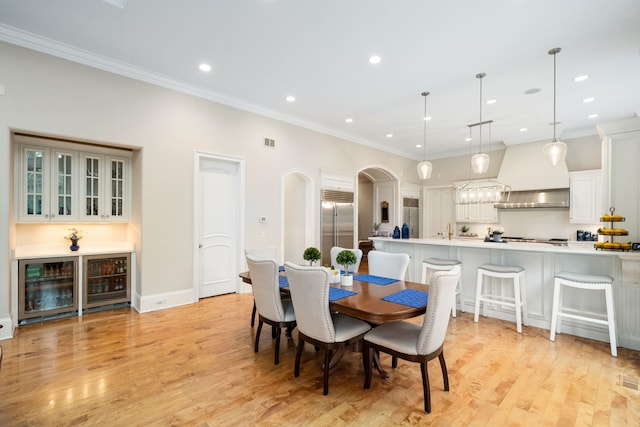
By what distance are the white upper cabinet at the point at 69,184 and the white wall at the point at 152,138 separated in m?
0.33

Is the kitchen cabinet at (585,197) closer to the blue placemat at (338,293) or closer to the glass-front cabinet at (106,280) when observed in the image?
the blue placemat at (338,293)

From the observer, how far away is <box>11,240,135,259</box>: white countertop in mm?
3734

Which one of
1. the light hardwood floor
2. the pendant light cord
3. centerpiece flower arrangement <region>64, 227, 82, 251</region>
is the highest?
the pendant light cord

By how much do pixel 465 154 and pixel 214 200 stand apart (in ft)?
23.0

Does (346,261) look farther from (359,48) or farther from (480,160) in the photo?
(480,160)

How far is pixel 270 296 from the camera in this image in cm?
280

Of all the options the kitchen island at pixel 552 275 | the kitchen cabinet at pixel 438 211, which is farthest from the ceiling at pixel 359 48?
the kitchen cabinet at pixel 438 211

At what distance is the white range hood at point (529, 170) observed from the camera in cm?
659

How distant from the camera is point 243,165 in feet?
17.0

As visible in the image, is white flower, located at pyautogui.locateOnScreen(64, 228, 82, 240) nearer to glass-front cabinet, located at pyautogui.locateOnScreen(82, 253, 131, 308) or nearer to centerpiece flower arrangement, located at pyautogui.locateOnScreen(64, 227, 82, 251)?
centerpiece flower arrangement, located at pyautogui.locateOnScreen(64, 227, 82, 251)

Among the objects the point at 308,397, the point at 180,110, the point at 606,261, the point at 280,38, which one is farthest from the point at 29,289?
the point at 606,261

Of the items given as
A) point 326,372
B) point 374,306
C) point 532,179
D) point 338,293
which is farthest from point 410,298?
point 532,179

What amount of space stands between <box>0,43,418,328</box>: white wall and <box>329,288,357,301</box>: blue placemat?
282cm

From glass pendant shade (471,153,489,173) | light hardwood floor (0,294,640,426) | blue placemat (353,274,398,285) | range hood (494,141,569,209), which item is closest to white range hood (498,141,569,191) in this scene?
range hood (494,141,569,209)
